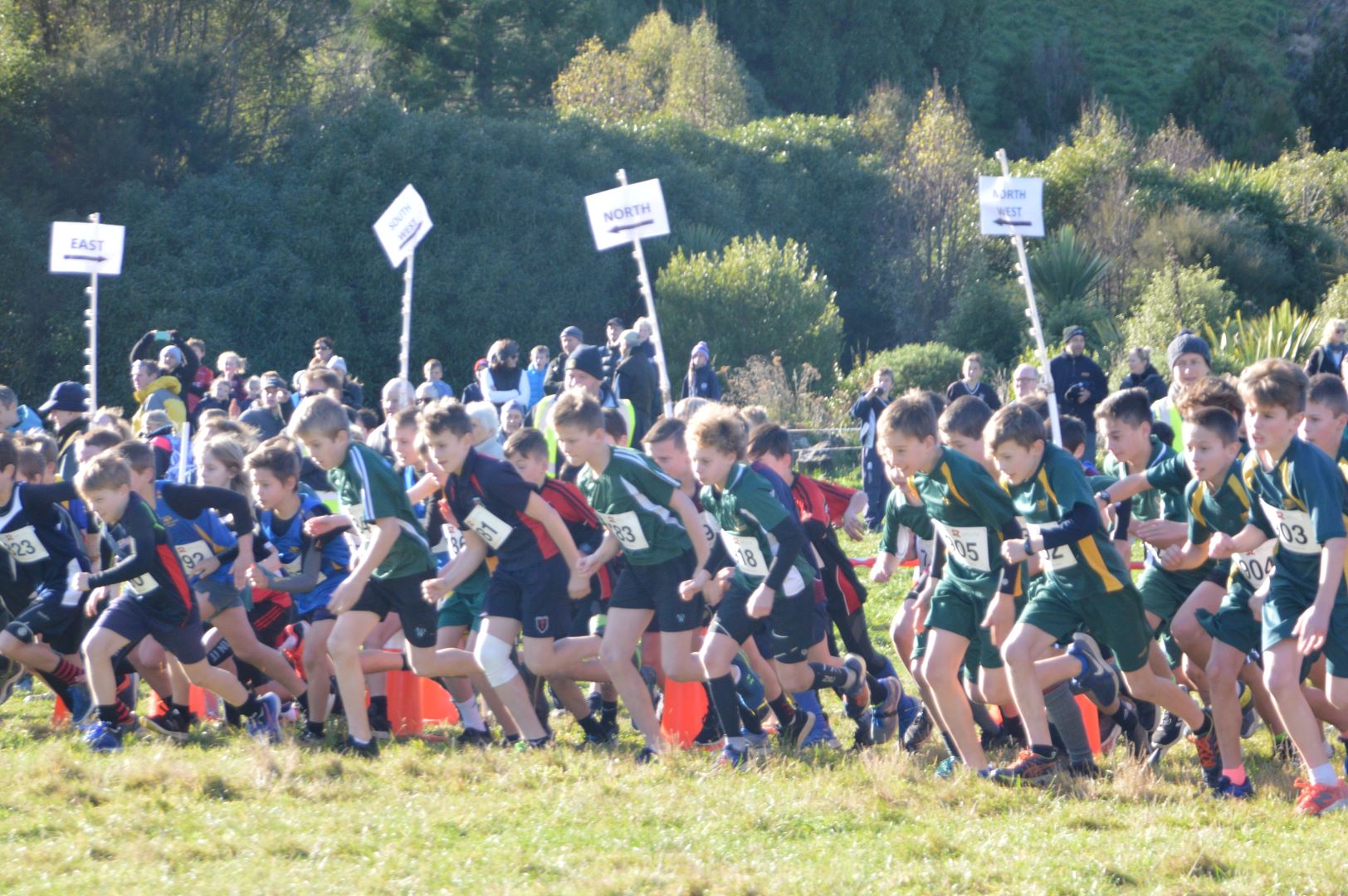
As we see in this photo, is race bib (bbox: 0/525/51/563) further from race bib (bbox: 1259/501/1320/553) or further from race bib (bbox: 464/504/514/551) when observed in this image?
race bib (bbox: 1259/501/1320/553)

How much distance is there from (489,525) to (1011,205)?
6.83m

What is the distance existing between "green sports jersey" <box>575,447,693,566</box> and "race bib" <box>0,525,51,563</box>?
3054 mm

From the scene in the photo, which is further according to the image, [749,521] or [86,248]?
[86,248]

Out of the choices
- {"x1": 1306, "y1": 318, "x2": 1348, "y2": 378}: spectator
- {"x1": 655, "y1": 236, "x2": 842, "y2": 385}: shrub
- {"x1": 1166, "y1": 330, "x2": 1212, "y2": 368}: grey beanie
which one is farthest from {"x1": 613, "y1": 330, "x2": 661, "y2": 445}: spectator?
{"x1": 655, "y1": 236, "x2": 842, "y2": 385}: shrub

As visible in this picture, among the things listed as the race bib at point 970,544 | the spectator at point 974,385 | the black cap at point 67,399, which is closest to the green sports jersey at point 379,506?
the race bib at point 970,544

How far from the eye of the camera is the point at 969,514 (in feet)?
21.5

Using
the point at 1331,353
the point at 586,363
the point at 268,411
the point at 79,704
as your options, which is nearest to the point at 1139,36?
the point at 1331,353

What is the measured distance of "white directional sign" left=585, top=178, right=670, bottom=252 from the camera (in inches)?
548

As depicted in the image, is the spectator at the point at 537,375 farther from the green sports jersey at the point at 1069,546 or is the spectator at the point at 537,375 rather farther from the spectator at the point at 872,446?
the green sports jersey at the point at 1069,546

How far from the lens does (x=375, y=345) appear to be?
27531mm

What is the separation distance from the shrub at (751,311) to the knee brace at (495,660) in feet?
55.9

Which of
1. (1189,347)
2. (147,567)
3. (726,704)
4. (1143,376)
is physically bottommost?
(726,704)

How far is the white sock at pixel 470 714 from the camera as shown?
7.86 metres

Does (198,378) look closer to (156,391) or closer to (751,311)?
(156,391)
